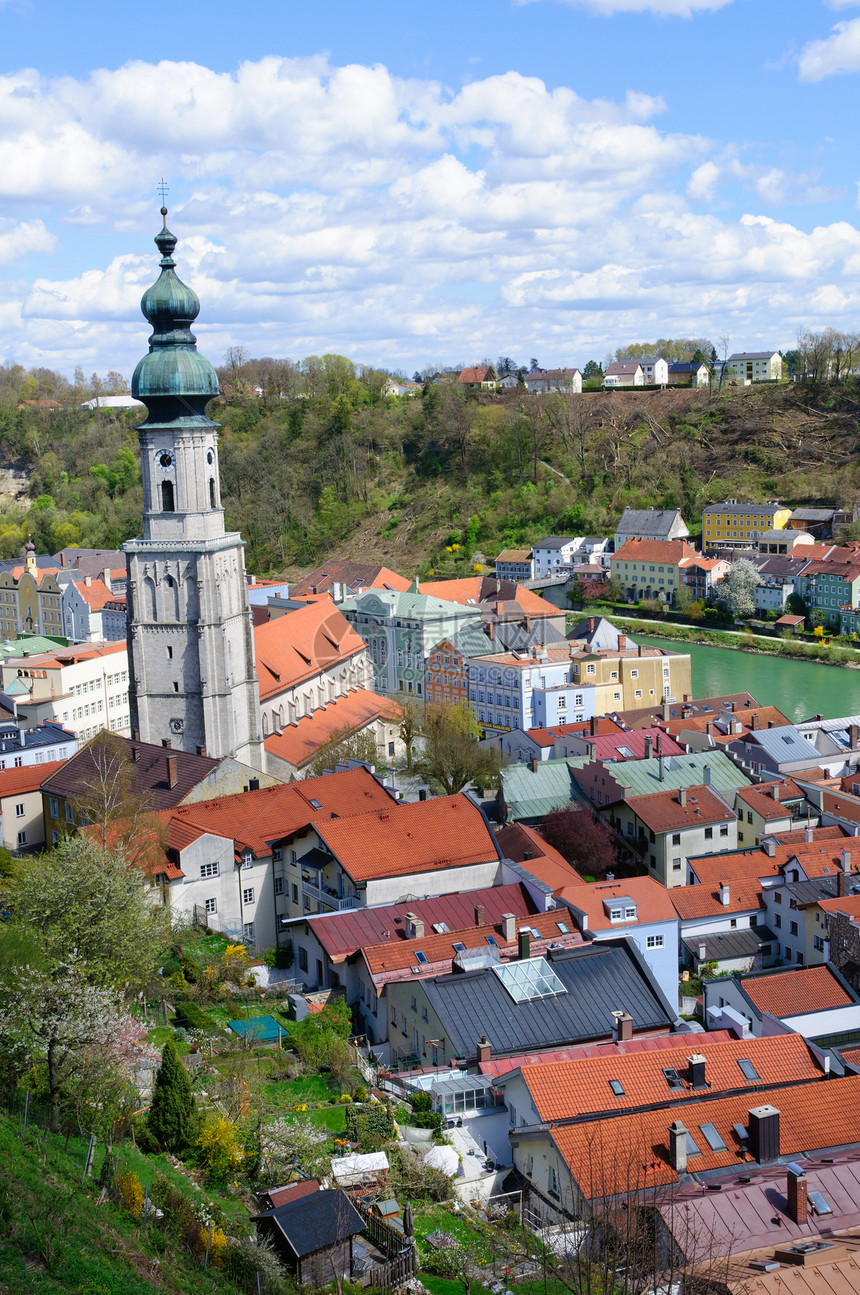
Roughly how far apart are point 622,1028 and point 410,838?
17.0 feet

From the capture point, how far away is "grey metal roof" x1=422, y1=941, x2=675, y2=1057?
523 inches

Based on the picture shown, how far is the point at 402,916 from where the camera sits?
52.5 feet

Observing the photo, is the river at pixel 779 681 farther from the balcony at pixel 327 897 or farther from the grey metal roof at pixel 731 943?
the balcony at pixel 327 897

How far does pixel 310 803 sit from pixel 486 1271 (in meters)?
9.94

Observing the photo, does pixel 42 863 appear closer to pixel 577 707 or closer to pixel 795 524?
pixel 577 707

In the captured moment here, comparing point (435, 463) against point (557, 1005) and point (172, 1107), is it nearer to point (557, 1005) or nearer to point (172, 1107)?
point (557, 1005)

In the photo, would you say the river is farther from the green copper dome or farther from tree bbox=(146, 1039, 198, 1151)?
tree bbox=(146, 1039, 198, 1151)

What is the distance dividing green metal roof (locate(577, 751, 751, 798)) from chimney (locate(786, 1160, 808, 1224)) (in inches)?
480

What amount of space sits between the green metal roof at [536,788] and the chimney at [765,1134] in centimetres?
1135

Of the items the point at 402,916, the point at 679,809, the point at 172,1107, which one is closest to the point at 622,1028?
the point at 402,916

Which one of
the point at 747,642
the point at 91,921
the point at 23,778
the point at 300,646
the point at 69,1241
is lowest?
the point at 747,642

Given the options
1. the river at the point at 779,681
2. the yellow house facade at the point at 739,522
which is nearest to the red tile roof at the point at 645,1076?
the river at the point at 779,681

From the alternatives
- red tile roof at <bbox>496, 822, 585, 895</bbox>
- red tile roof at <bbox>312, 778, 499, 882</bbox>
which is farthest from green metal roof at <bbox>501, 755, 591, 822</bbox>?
red tile roof at <bbox>312, 778, 499, 882</bbox>

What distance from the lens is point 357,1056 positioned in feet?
44.9
